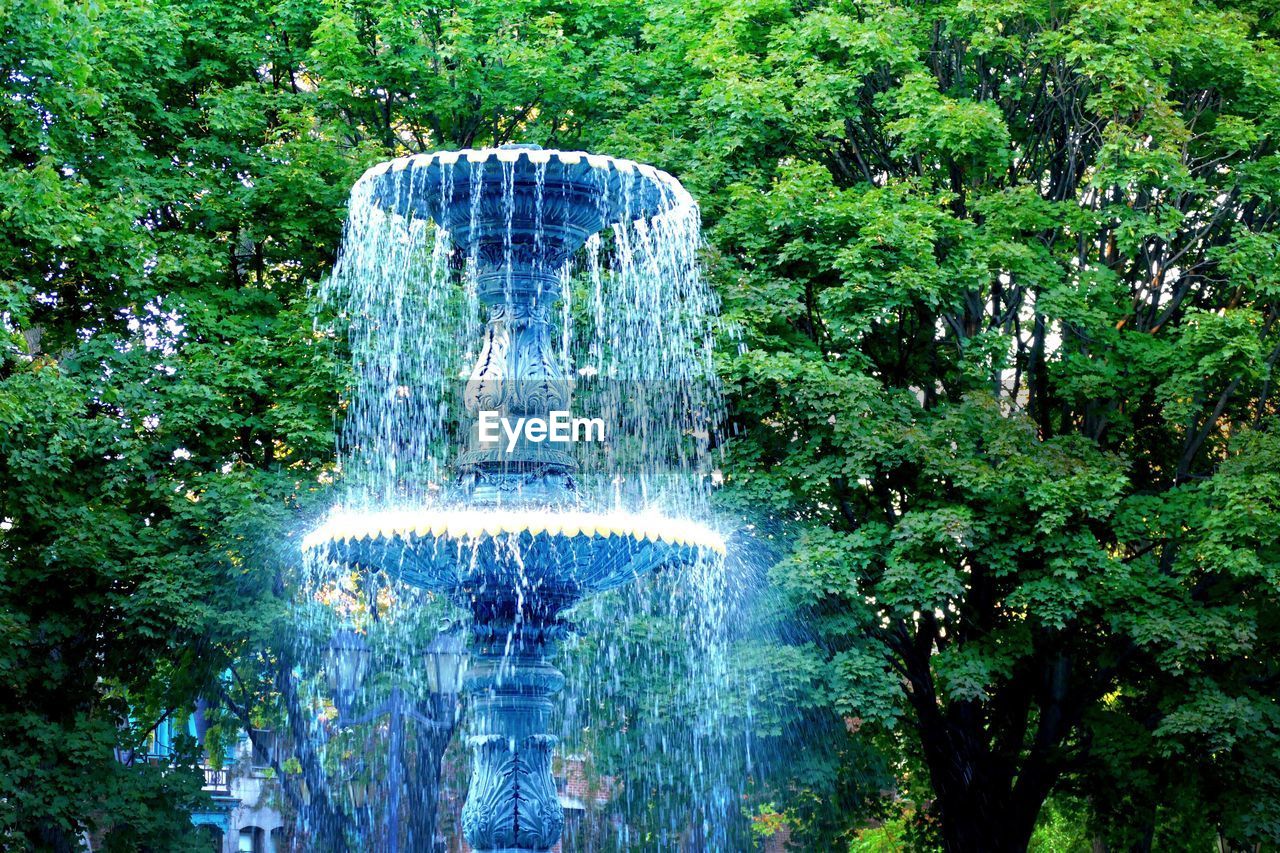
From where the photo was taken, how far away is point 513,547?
9.15m

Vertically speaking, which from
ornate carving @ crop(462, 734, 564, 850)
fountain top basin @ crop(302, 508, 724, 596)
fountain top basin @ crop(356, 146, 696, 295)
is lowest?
ornate carving @ crop(462, 734, 564, 850)

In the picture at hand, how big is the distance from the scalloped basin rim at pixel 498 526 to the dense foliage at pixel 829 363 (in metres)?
5.65

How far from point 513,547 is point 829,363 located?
807cm

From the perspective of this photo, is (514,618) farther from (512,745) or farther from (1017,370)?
(1017,370)

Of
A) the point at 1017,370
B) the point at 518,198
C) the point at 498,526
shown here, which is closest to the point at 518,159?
the point at 518,198

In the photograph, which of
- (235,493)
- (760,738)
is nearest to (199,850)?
(235,493)

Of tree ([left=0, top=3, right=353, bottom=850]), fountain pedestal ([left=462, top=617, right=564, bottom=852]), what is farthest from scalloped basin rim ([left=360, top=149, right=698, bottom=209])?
tree ([left=0, top=3, right=353, bottom=850])

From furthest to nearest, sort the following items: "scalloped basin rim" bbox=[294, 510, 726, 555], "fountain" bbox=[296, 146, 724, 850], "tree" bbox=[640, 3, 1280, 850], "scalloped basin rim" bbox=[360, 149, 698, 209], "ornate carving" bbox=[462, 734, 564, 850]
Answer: "tree" bbox=[640, 3, 1280, 850], "scalloped basin rim" bbox=[360, 149, 698, 209], "ornate carving" bbox=[462, 734, 564, 850], "fountain" bbox=[296, 146, 724, 850], "scalloped basin rim" bbox=[294, 510, 726, 555]

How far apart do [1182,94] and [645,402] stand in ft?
25.3

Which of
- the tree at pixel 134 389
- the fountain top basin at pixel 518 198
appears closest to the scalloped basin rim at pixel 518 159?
the fountain top basin at pixel 518 198

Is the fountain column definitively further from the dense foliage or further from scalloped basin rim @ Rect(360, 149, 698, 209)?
the dense foliage

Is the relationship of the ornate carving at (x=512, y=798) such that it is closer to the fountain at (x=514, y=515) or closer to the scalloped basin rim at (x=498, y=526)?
the fountain at (x=514, y=515)

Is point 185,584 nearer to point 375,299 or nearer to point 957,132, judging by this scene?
point 375,299

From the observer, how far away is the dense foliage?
15352mm
